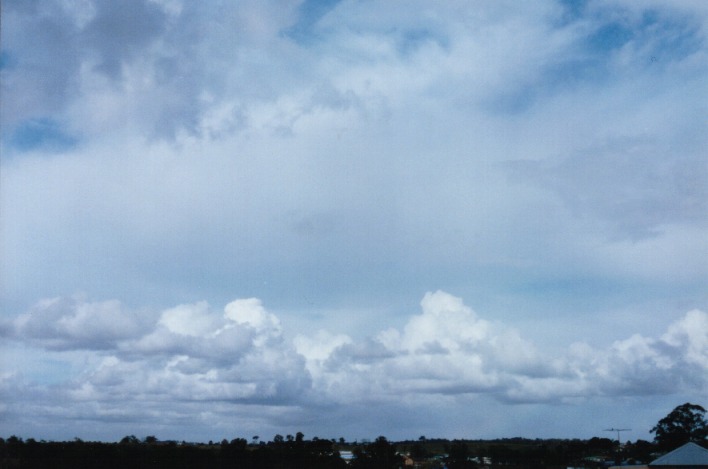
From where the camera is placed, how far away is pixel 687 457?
289ft

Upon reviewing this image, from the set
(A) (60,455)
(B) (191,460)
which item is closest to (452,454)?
(B) (191,460)

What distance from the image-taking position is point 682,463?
288ft

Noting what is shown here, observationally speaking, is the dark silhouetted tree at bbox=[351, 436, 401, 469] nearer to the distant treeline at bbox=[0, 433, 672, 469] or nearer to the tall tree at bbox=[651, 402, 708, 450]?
the distant treeline at bbox=[0, 433, 672, 469]

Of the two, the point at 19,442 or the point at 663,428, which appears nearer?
the point at 19,442

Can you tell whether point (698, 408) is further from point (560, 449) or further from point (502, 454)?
point (502, 454)

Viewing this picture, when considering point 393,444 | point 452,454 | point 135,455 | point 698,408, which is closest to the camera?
point 135,455

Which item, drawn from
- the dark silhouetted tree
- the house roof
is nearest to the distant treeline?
the dark silhouetted tree

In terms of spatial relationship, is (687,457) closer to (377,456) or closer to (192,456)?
(377,456)

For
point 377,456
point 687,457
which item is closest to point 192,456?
point 377,456

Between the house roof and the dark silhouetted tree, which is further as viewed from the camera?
the dark silhouetted tree

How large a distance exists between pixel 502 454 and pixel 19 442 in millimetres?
83896

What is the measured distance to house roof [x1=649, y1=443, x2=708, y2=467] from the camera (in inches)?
3424

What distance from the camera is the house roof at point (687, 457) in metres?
87.0

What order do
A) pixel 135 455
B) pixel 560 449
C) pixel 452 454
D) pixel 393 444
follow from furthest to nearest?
pixel 452 454
pixel 560 449
pixel 393 444
pixel 135 455
